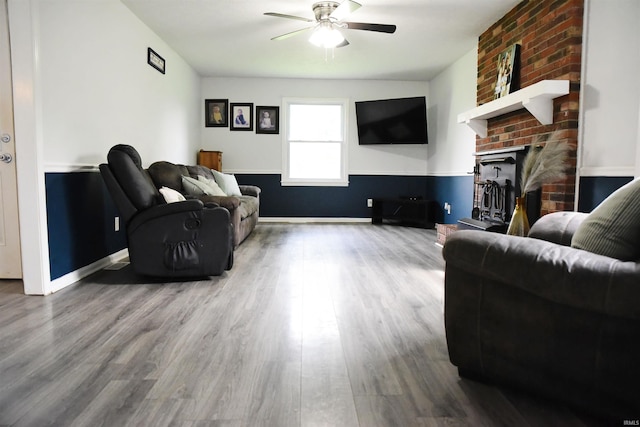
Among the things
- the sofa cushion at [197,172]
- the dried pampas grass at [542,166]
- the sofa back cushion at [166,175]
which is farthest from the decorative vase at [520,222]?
the sofa cushion at [197,172]

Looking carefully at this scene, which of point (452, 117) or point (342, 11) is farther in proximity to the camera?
point (452, 117)

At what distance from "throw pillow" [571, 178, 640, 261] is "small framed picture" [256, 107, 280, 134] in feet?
20.2

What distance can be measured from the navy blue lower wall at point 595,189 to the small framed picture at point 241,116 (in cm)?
522

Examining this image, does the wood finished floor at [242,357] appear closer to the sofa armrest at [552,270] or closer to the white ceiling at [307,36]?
the sofa armrest at [552,270]

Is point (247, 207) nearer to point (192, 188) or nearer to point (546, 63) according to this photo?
point (192, 188)

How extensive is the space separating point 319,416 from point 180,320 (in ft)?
3.93

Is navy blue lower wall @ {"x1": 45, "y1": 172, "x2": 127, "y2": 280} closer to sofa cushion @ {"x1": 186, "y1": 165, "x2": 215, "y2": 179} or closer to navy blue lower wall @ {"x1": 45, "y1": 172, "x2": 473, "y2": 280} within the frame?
navy blue lower wall @ {"x1": 45, "y1": 172, "x2": 473, "y2": 280}

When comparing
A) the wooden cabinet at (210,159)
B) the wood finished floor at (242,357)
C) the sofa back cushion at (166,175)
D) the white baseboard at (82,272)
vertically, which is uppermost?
the wooden cabinet at (210,159)

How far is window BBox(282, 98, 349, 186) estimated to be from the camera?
7.19m

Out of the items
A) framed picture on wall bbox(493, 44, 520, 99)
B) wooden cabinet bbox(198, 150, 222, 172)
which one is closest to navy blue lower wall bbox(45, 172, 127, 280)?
wooden cabinet bbox(198, 150, 222, 172)

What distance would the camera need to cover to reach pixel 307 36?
16.0 feet

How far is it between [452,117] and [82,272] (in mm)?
5083

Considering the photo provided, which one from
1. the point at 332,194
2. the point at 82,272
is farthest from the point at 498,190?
the point at 82,272

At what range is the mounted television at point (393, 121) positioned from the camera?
6.83 meters
